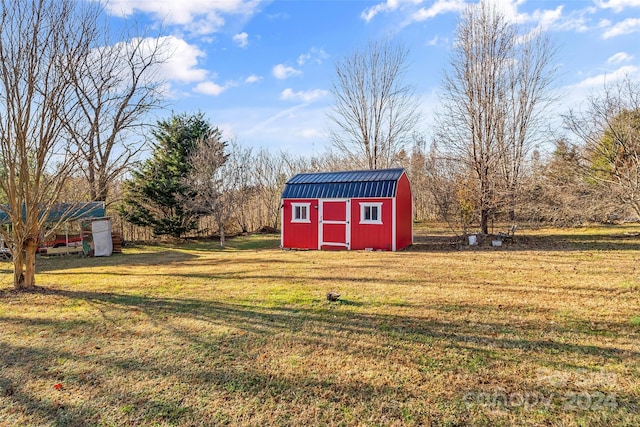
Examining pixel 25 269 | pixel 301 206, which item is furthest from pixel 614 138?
pixel 25 269

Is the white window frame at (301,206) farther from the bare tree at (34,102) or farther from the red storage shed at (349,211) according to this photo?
the bare tree at (34,102)

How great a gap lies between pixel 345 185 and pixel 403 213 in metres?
2.57

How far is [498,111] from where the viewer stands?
14.7 meters

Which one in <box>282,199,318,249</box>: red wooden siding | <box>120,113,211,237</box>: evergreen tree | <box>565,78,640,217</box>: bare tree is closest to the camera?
<box>565,78,640,217</box>: bare tree

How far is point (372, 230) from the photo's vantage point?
1193cm

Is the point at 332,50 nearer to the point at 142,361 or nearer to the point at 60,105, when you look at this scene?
the point at 60,105

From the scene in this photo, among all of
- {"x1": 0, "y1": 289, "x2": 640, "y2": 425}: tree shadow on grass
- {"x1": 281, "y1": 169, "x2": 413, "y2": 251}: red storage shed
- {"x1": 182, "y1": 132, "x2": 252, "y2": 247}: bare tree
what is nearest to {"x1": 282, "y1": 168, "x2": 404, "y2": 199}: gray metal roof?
{"x1": 281, "y1": 169, "x2": 413, "y2": 251}: red storage shed

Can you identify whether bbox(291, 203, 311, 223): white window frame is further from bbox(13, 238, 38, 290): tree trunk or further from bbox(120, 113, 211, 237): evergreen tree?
bbox(13, 238, 38, 290): tree trunk

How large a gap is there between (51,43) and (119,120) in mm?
1542

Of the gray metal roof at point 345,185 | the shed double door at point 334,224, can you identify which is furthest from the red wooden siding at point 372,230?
→ the gray metal roof at point 345,185

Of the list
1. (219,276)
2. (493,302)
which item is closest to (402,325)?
(493,302)

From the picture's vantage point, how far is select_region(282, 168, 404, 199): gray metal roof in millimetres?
11828

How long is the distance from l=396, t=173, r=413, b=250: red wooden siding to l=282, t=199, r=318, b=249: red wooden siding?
10.6 ft

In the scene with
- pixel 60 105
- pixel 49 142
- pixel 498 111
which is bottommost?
pixel 49 142
